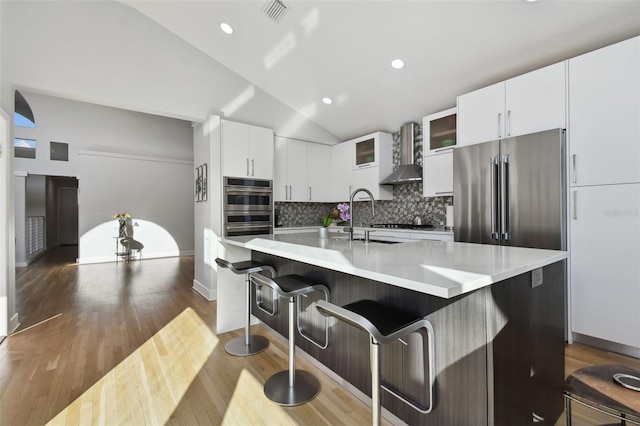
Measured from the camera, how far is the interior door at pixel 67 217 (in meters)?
10.1

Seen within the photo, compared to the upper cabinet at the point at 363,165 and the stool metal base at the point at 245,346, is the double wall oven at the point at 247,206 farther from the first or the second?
the stool metal base at the point at 245,346

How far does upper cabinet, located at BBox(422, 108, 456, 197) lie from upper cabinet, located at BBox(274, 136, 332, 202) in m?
1.96

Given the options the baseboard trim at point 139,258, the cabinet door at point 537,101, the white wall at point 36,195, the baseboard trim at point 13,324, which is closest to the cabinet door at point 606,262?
the cabinet door at point 537,101

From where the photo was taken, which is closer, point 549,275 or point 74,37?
point 549,275

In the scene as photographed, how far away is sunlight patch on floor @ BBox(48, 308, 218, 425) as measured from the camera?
5.44ft

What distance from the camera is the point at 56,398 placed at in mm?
1823

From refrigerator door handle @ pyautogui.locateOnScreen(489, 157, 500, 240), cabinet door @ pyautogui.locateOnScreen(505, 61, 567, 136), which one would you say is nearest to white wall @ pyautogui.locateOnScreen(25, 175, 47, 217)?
refrigerator door handle @ pyautogui.locateOnScreen(489, 157, 500, 240)

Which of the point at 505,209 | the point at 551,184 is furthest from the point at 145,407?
the point at 551,184

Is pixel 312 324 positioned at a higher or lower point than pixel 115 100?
lower

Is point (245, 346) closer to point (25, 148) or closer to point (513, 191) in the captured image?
point (513, 191)

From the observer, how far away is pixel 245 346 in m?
2.50

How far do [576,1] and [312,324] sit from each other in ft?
10.1

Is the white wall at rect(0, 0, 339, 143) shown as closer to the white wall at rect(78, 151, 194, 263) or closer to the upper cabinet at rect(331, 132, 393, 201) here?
the upper cabinet at rect(331, 132, 393, 201)

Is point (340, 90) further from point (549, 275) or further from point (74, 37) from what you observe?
point (549, 275)
